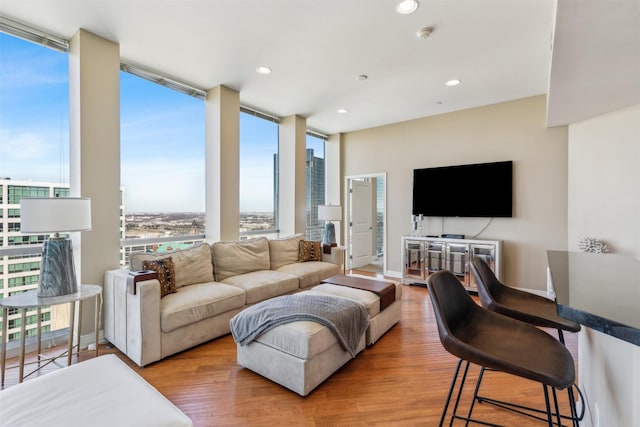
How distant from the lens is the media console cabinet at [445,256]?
4.10 m

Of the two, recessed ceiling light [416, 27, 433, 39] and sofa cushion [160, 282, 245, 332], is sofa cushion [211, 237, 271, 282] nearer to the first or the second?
sofa cushion [160, 282, 245, 332]

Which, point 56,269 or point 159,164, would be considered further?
point 159,164

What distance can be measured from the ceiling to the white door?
7.96 feet

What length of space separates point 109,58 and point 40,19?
1.64 ft

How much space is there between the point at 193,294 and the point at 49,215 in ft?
4.06

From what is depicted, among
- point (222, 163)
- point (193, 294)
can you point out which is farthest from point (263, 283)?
point (222, 163)

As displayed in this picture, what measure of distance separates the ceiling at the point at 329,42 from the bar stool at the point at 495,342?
1.70 metres

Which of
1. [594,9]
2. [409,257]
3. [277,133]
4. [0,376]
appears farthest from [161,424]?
[277,133]

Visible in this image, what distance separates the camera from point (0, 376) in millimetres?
2125

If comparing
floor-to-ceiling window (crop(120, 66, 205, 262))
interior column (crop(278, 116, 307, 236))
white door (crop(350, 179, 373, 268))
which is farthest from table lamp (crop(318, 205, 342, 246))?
floor-to-ceiling window (crop(120, 66, 205, 262))

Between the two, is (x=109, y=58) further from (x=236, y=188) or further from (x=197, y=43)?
(x=236, y=188)

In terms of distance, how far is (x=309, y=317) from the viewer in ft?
6.96

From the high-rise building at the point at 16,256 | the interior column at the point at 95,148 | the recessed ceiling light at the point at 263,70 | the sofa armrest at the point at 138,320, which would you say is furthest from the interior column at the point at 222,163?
the high-rise building at the point at 16,256

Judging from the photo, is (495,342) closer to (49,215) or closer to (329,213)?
(49,215)
